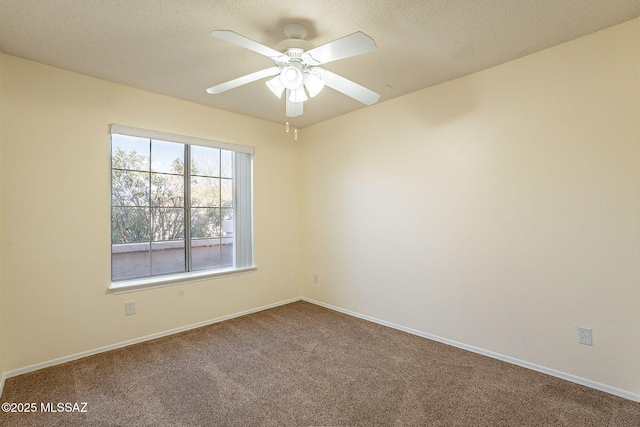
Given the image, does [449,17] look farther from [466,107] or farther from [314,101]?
[314,101]

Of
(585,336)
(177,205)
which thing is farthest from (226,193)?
(585,336)

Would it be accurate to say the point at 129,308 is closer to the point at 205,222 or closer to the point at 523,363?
the point at 205,222

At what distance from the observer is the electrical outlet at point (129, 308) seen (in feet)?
9.55

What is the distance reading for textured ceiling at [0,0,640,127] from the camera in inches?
72.2

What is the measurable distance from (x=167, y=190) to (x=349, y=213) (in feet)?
6.82

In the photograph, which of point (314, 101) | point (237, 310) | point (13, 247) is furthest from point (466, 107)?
point (13, 247)

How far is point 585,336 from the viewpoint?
A: 7.19ft

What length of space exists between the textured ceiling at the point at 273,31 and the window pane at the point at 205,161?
893 mm

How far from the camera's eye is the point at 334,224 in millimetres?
3975

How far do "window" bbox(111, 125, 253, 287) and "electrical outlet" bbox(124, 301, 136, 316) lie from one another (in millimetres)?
Result: 266

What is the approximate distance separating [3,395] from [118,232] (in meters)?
1.39

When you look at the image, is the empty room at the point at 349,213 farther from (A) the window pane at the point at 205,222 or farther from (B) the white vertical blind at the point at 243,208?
(B) the white vertical blind at the point at 243,208

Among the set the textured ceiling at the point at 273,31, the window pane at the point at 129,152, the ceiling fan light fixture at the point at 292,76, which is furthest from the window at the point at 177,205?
the ceiling fan light fixture at the point at 292,76

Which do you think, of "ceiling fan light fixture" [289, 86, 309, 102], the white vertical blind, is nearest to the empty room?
"ceiling fan light fixture" [289, 86, 309, 102]
